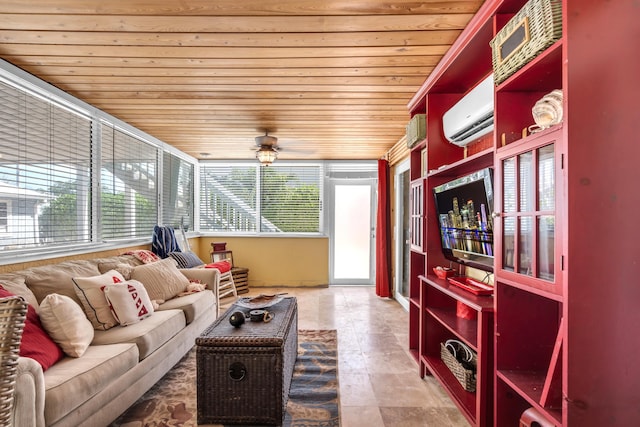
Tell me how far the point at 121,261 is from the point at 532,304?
336 centimetres

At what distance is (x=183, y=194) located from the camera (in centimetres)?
523

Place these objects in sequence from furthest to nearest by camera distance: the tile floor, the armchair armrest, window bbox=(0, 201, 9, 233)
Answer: window bbox=(0, 201, 9, 233)
the tile floor
the armchair armrest

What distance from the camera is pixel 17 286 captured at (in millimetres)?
1995

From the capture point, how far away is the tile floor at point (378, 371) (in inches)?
79.0

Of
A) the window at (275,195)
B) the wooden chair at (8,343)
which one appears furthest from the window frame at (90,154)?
the wooden chair at (8,343)

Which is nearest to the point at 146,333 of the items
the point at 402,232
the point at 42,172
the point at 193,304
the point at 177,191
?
the point at 193,304

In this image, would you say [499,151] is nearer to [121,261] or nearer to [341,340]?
[341,340]

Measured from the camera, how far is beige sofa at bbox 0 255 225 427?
1.41 metres

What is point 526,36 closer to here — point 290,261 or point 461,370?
point 461,370

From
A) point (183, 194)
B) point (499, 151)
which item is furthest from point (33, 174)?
point (499, 151)

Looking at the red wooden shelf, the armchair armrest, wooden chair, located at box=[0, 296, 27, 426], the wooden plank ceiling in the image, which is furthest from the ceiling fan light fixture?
wooden chair, located at box=[0, 296, 27, 426]

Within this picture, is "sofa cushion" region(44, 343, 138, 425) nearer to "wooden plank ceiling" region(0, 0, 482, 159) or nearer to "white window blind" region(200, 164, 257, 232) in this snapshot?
"wooden plank ceiling" region(0, 0, 482, 159)

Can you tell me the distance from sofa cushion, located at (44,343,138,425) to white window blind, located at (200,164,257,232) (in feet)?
12.4

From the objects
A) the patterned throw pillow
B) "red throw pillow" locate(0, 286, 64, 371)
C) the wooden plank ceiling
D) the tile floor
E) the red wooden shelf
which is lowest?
the tile floor
